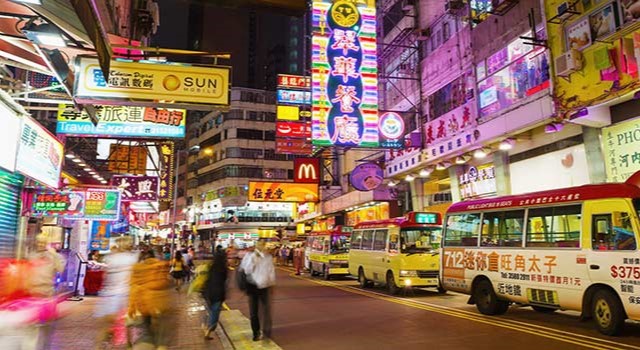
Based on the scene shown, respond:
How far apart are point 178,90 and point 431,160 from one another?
16273 millimetres

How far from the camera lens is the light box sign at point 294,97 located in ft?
103

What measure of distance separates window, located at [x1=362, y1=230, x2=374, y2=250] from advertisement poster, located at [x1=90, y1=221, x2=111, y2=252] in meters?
13.0

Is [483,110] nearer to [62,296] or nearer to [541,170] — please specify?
[541,170]

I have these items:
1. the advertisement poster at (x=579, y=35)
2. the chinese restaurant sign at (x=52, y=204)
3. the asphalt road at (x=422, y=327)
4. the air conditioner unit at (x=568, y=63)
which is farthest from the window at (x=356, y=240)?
the chinese restaurant sign at (x=52, y=204)

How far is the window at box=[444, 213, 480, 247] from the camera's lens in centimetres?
1321

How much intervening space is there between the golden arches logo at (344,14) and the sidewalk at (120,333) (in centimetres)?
1410

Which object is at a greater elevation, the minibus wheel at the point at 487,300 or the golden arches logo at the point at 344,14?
the golden arches logo at the point at 344,14

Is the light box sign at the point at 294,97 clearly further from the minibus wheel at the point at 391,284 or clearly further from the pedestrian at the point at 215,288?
the pedestrian at the point at 215,288

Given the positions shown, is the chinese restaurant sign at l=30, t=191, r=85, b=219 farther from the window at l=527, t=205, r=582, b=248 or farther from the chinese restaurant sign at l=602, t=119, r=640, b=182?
the chinese restaurant sign at l=602, t=119, r=640, b=182

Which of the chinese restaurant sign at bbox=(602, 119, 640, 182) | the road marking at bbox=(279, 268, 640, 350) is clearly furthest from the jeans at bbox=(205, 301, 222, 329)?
the chinese restaurant sign at bbox=(602, 119, 640, 182)

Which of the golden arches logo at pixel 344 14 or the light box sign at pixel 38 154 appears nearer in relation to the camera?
the light box sign at pixel 38 154

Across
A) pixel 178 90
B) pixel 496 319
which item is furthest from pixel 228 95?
pixel 496 319

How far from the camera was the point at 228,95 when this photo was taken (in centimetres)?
772

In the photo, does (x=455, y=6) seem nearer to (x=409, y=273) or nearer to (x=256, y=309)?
(x=409, y=273)
